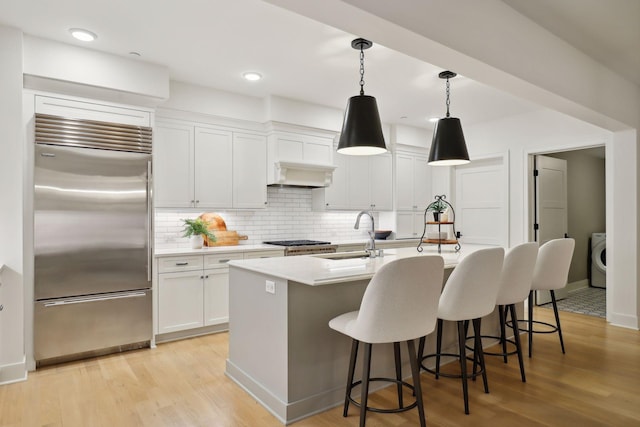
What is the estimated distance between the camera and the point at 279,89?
452 cm

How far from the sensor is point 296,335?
240 centimetres

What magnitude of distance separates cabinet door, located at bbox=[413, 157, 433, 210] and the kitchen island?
11.9 feet

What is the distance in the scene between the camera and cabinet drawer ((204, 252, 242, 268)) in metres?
4.11

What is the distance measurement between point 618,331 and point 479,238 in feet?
7.31

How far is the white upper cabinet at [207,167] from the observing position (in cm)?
414

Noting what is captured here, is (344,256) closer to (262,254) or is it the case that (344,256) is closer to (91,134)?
(262,254)

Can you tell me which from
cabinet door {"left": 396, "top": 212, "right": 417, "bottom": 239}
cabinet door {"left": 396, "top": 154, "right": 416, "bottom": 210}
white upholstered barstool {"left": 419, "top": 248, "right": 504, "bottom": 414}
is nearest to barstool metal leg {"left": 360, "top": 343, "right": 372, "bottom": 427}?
white upholstered barstool {"left": 419, "top": 248, "right": 504, "bottom": 414}

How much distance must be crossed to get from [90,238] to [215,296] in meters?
1.36

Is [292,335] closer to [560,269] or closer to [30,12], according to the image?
[560,269]

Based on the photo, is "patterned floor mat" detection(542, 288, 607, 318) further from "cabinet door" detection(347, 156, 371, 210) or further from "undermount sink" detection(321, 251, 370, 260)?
"undermount sink" detection(321, 251, 370, 260)

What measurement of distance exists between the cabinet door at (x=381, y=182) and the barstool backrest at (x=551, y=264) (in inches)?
109

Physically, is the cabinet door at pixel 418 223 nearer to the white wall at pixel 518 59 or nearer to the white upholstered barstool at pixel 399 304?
the white wall at pixel 518 59

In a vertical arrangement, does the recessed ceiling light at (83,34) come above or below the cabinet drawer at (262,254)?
above

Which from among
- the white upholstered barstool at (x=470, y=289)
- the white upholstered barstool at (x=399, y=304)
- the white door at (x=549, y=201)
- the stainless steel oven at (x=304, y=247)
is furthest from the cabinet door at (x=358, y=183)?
the white upholstered barstool at (x=399, y=304)
